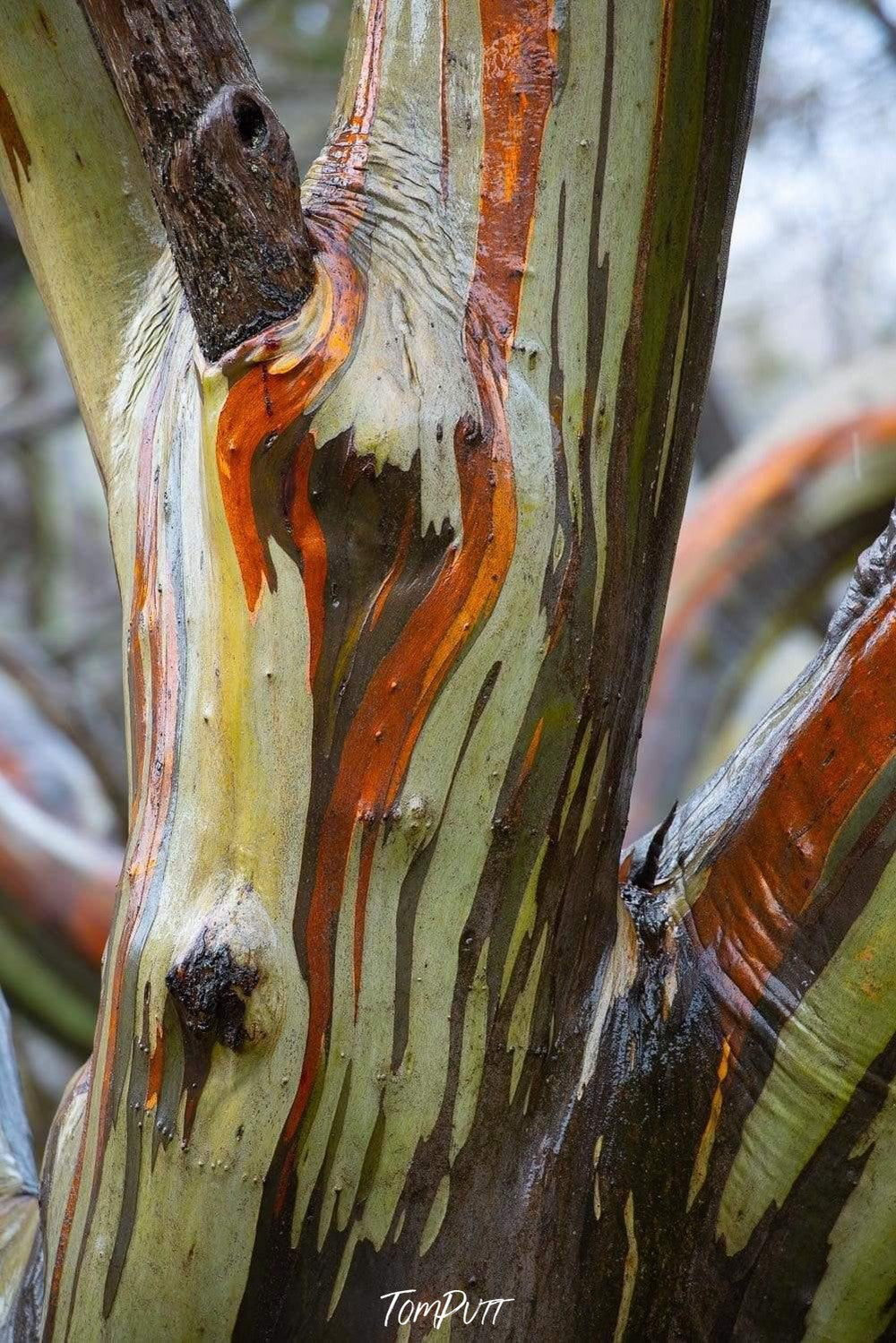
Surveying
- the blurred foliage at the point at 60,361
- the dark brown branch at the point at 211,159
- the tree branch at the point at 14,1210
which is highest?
the blurred foliage at the point at 60,361

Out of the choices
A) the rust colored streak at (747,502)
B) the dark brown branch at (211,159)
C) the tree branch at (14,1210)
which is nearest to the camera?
the dark brown branch at (211,159)

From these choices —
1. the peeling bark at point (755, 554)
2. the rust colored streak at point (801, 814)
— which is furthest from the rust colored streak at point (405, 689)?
the peeling bark at point (755, 554)

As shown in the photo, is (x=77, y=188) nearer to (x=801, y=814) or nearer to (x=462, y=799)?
(x=462, y=799)

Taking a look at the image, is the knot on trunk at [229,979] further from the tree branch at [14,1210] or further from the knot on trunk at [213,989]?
the tree branch at [14,1210]

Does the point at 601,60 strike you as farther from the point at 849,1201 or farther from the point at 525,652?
the point at 849,1201

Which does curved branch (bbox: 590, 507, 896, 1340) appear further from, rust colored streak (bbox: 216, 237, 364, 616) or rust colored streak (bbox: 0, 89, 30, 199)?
rust colored streak (bbox: 0, 89, 30, 199)

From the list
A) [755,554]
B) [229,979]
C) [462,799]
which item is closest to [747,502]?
[755,554]

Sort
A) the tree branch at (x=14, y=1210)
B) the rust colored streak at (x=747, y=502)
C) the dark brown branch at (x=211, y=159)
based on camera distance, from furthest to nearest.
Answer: the rust colored streak at (x=747, y=502) → the tree branch at (x=14, y=1210) → the dark brown branch at (x=211, y=159)
